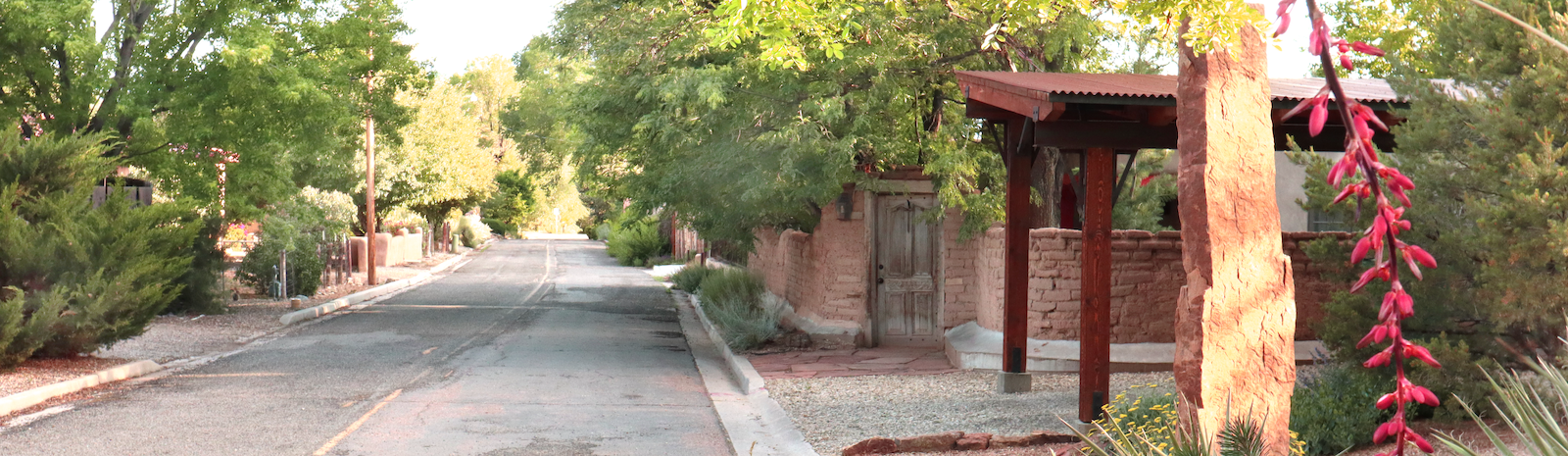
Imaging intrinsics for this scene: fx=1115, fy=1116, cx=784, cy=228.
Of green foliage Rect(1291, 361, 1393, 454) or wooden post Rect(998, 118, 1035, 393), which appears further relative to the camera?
wooden post Rect(998, 118, 1035, 393)

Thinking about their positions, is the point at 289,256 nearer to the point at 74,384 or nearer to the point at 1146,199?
the point at 74,384

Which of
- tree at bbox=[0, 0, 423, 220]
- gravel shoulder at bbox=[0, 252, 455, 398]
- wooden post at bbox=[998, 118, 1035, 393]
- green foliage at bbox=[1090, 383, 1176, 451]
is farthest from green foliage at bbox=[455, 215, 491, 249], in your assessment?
green foliage at bbox=[1090, 383, 1176, 451]

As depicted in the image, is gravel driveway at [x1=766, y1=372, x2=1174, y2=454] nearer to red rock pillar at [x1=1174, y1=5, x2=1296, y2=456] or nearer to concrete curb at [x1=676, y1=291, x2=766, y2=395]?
concrete curb at [x1=676, y1=291, x2=766, y2=395]

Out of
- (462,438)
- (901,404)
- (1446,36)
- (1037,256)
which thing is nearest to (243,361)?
(462,438)

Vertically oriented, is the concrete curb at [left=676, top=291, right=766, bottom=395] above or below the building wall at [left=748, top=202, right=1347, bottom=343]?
below

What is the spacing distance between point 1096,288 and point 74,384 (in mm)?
9385

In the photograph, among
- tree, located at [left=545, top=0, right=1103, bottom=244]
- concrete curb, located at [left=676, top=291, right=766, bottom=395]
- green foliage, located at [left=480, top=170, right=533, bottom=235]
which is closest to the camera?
concrete curb, located at [left=676, top=291, right=766, bottom=395]

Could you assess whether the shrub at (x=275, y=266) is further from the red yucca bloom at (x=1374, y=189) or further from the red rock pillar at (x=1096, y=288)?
the red yucca bloom at (x=1374, y=189)

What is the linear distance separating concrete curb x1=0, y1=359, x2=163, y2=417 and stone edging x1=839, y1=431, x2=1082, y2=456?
23.4 feet

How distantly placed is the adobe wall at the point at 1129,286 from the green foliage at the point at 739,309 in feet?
12.8

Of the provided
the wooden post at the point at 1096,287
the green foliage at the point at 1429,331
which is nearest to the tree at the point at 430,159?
the wooden post at the point at 1096,287

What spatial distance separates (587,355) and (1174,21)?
9.72m

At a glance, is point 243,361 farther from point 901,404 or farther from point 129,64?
point 901,404

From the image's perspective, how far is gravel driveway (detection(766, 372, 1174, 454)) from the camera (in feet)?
27.9
